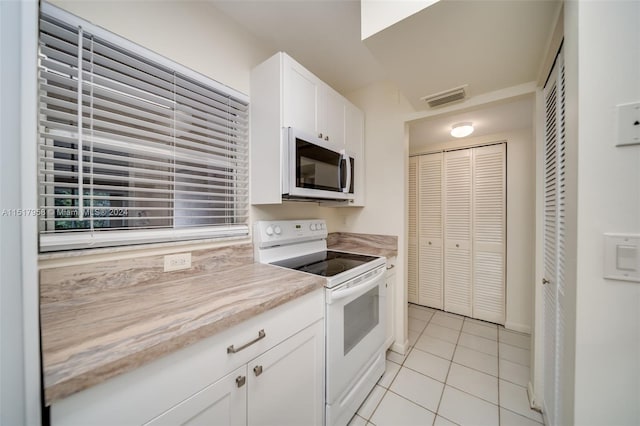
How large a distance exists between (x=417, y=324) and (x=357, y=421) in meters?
1.54


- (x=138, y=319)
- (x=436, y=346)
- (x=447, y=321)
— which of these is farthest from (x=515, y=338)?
(x=138, y=319)

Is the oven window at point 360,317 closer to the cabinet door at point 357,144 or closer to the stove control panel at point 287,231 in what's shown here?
the stove control panel at point 287,231

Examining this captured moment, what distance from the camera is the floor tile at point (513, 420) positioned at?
4.68 ft

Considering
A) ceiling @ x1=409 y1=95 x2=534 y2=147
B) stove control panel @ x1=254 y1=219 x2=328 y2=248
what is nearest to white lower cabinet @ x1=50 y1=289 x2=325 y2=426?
stove control panel @ x1=254 y1=219 x2=328 y2=248

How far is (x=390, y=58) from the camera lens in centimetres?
134

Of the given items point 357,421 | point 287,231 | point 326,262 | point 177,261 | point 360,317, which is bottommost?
point 357,421

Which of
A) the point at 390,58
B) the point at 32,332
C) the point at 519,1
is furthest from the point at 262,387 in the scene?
the point at 519,1

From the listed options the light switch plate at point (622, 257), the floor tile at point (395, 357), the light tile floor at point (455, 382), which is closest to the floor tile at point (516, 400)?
the light tile floor at point (455, 382)

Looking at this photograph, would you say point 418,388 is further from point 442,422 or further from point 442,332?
point 442,332

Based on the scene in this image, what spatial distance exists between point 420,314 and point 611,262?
261 cm

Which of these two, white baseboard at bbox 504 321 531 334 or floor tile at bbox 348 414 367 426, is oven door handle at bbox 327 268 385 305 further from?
white baseboard at bbox 504 321 531 334

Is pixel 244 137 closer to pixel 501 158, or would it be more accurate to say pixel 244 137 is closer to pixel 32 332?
pixel 32 332

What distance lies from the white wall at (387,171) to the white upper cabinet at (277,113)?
0.62 m

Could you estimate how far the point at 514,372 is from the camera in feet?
6.17
